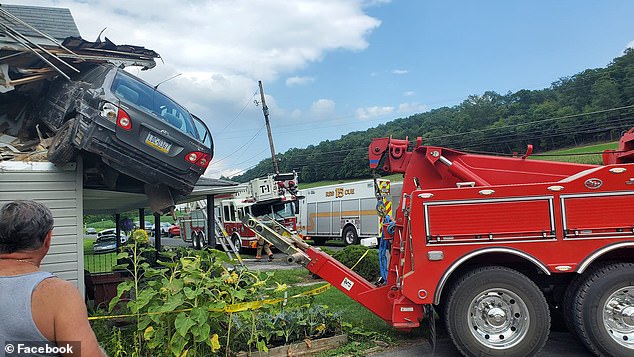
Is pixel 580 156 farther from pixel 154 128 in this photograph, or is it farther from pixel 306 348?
pixel 154 128

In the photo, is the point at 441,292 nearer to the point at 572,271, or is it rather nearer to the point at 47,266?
the point at 572,271

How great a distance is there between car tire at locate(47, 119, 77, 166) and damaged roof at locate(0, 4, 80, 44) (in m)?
2.40

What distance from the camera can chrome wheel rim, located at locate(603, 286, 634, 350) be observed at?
495 centimetres

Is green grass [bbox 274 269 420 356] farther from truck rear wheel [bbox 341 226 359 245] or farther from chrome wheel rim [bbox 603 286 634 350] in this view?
truck rear wheel [bbox 341 226 359 245]

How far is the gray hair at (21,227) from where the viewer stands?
1926 mm

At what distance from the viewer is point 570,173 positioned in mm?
5656

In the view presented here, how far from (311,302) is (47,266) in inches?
128

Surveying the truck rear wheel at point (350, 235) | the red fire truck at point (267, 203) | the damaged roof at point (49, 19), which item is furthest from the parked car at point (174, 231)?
the damaged roof at point (49, 19)

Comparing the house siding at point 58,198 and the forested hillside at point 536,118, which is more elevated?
the forested hillside at point 536,118

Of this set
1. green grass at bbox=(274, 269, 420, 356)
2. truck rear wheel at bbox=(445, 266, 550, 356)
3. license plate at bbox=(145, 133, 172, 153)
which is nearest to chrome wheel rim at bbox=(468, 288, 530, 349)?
truck rear wheel at bbox=(445, 266, 550, 356)

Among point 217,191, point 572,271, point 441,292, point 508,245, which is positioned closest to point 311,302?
point 441,292

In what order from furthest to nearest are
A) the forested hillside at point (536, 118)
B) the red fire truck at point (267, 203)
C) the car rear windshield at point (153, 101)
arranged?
the forested hillside at point (536, 118)
the red fire truck at point (267, 203)
the car rear windshield at point (153, 101)

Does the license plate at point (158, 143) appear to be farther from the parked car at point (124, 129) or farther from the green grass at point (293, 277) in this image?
the green grass at point (293, 277)

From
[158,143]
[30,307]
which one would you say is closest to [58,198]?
[158,143]
